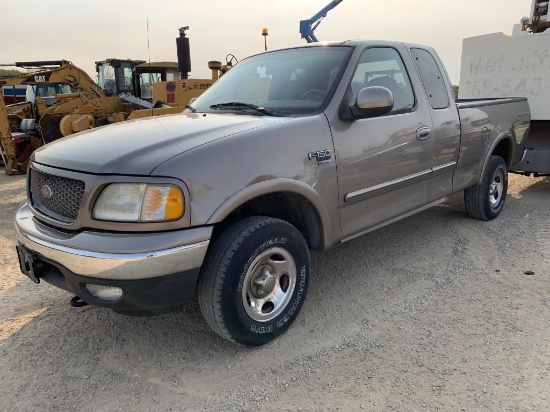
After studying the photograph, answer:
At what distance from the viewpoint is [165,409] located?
2363 millimetres

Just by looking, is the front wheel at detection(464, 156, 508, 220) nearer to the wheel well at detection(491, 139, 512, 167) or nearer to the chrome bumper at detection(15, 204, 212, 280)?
the wheel well at detection(491, 139, 512, 167)

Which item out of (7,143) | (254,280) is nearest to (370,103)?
(254,280)

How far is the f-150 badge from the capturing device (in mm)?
2921

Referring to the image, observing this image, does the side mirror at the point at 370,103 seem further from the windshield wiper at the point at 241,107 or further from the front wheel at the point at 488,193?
the front wheel at the point at 488,193

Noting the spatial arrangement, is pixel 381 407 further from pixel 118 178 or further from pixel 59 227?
pixel 59 227

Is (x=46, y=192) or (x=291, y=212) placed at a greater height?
(x=46, y=192)

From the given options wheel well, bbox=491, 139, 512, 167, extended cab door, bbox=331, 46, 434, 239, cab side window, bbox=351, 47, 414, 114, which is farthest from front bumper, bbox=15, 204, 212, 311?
wheel well, bbox=491, 139, 512, 167

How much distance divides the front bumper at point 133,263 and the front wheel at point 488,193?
3660 millimetres

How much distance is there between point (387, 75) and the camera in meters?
3.79

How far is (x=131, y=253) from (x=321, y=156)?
1.36 m

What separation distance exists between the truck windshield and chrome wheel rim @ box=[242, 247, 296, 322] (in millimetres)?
1024

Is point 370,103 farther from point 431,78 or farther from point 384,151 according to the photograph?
point 431,78

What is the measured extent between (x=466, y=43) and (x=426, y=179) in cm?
403

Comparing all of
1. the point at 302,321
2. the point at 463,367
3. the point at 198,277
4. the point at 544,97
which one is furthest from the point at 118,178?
the point at 544,97
